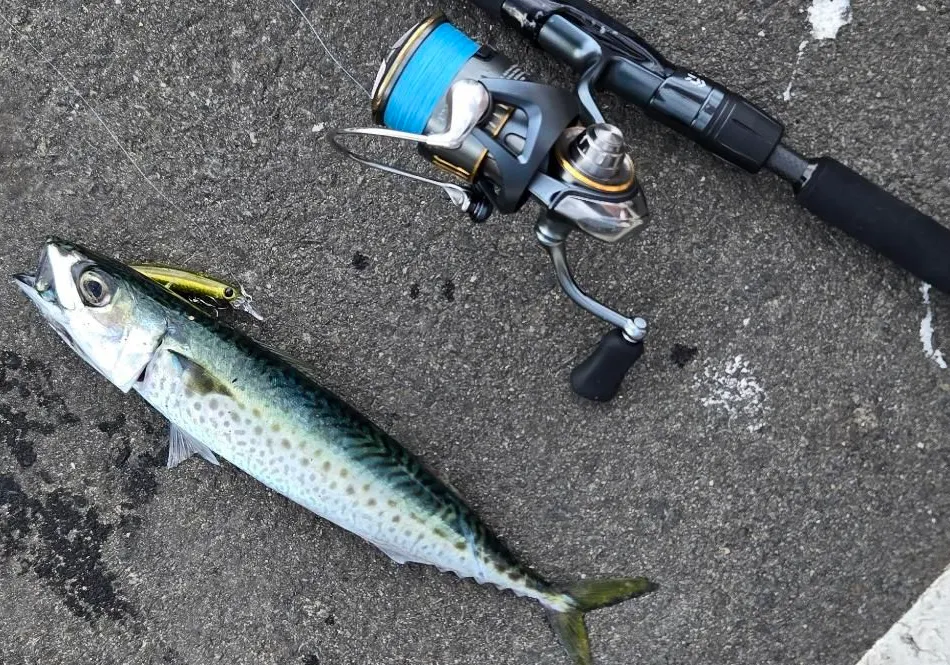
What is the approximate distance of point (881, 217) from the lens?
193 cm

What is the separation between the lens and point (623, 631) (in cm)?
226

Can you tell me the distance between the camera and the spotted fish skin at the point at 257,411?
2.04 m

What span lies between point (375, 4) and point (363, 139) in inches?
17.3

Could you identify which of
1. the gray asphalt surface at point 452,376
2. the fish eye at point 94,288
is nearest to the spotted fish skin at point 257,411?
the fish eye at point 94,288

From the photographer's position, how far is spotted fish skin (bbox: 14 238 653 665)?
2.04m

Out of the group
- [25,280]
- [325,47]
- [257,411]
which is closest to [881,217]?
[325,47]

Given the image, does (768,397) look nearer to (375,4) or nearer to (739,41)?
(739,41)

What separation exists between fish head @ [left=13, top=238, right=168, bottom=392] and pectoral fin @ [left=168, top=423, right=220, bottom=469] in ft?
0.89

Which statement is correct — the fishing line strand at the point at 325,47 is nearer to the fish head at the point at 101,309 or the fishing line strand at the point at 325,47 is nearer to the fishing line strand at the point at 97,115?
the fishing line strand at the point at 97,115

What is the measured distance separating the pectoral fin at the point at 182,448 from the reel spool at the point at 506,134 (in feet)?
3.89

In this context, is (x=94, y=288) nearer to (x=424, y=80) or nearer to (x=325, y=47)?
(x=325, y=47)

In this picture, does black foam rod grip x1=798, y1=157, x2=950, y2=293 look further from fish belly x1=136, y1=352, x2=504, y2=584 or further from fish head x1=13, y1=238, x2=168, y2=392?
fish head x1=13, y1=238, x2=168, y2=392

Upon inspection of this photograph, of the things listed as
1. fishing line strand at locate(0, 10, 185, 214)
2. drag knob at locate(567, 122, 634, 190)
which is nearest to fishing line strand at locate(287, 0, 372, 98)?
fishing line strand at locate(0, 10, 185, 214)

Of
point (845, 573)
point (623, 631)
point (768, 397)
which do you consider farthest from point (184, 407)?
point (845, 573)
